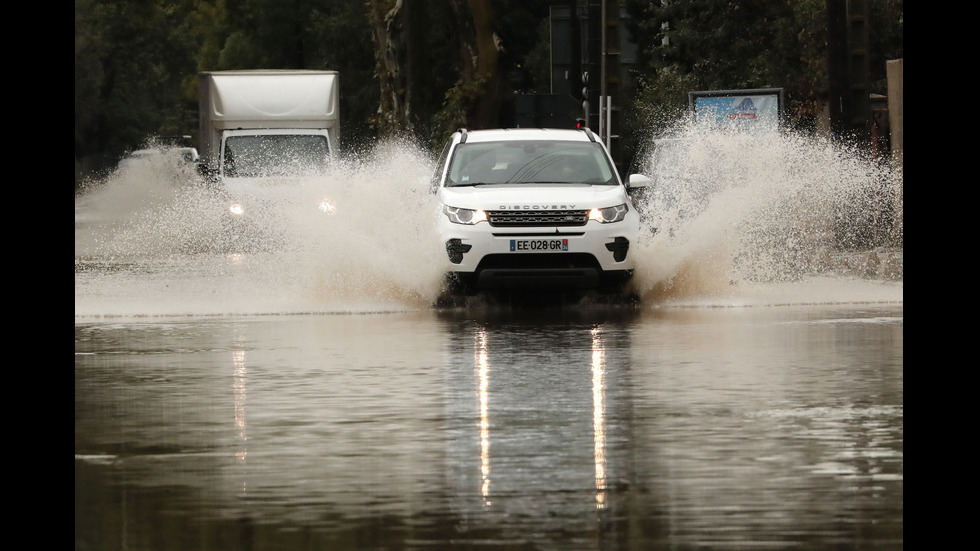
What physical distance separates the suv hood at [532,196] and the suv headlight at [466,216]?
4 centimetres

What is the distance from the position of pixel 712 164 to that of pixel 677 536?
49.5 feet

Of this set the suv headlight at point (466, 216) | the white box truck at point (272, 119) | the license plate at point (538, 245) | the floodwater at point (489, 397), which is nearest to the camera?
the floodwater at point (489, 397)

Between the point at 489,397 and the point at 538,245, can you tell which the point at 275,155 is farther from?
the point at 489,397

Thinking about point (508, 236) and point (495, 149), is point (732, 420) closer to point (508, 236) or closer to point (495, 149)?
point (508, 236)

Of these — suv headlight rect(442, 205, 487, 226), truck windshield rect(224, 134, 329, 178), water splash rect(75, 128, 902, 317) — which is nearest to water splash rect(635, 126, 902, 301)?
water splash rect(75, 128, 902, 317)

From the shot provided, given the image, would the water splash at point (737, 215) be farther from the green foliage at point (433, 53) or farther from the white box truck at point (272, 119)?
the green foliage at point (433, 53)

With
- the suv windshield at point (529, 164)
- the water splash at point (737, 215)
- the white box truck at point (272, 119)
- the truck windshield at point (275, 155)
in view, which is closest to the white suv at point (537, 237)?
the suv windshield at point (529, 164)

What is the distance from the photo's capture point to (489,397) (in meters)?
11.8

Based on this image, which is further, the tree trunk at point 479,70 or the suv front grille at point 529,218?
the tree trunk at point 479,70

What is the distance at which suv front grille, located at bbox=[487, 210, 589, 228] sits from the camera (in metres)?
18.3

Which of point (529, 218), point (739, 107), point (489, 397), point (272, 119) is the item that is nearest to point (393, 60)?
point (272, 119)

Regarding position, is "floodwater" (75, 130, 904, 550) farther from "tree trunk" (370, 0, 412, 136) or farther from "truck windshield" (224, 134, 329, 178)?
"tree trunk" (370, 0, 412, 136)

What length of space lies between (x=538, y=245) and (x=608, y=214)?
80 cm

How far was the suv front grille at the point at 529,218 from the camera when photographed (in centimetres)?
1830
